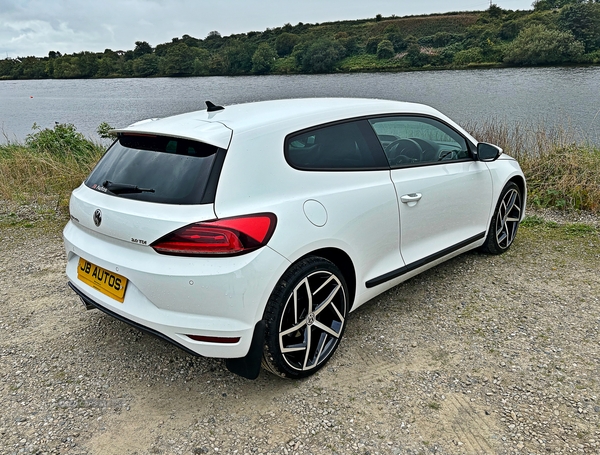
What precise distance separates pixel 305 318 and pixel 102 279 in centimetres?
114

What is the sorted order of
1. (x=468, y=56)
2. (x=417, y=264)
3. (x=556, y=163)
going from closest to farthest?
1. (x=417, y=264)
2. (x=556, y=163)
3. (x=468, y=56)

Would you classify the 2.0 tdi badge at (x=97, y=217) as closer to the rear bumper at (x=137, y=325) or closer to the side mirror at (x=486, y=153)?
the rear bumper at (x=137, y=325)

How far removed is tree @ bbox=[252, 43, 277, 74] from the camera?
38.6 metres

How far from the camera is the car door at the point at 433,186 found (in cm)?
324

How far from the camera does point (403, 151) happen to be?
3404 millimetres

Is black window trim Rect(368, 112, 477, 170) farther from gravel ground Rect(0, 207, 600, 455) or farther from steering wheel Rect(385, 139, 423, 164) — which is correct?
gravel ground Rect(0, 207, 600, 455)

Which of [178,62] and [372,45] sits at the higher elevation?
[372,45]

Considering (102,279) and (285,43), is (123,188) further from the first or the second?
(285,43)

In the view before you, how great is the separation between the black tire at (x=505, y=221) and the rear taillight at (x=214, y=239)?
9.33 ft

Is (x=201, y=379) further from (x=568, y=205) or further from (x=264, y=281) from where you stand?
(x=568, y=205)

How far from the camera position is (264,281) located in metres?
2.30

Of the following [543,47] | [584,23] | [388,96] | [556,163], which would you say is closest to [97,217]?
[556,163]

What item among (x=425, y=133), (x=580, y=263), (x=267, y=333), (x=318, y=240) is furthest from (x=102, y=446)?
(x=580, y=263)

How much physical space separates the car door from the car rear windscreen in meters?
1.34
